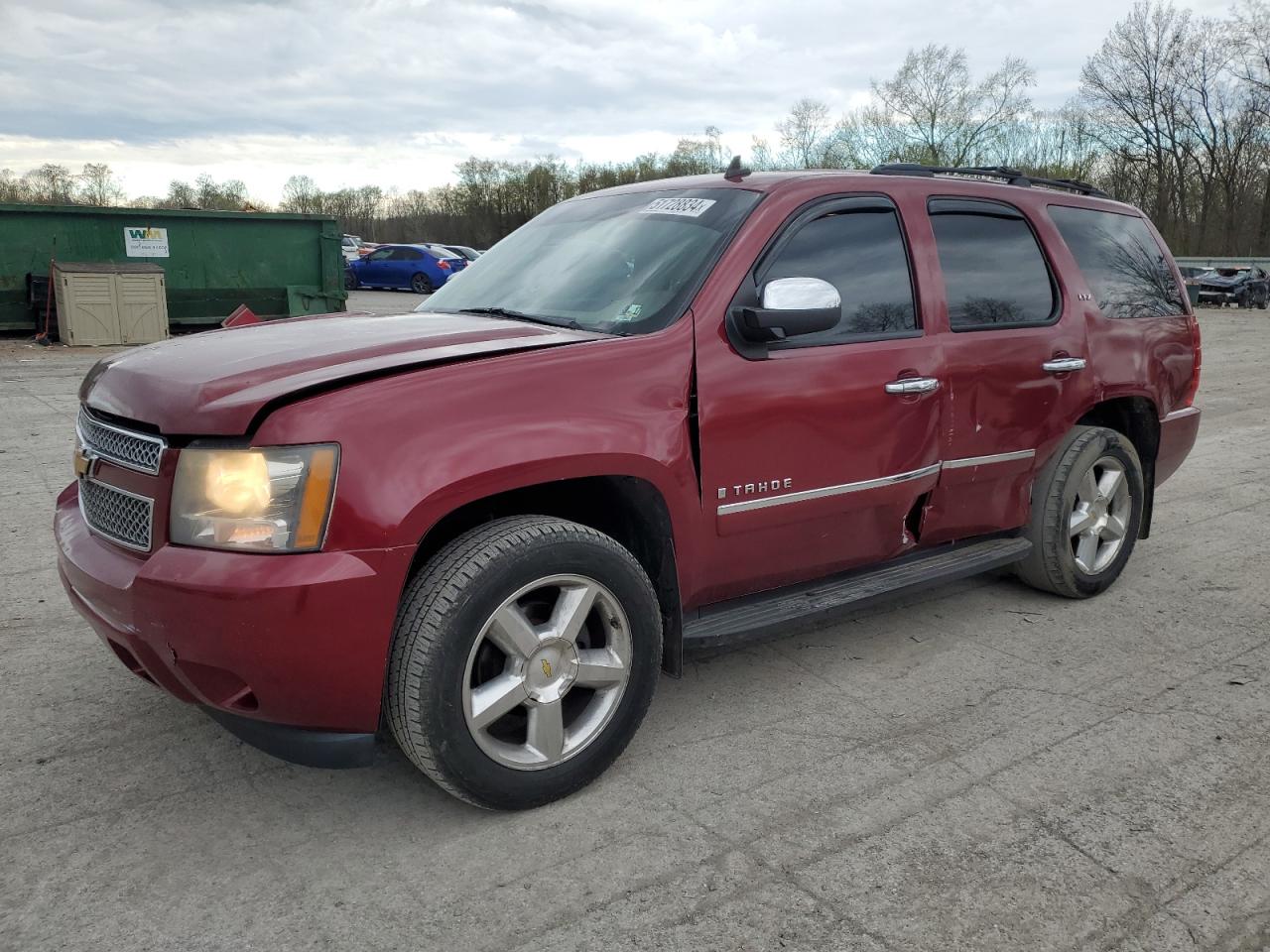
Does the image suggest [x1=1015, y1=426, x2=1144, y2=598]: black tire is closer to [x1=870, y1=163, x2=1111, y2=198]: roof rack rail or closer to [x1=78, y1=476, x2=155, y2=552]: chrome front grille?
[x1=870, y1=163, x2=1111, y2=198]: roof rack rail

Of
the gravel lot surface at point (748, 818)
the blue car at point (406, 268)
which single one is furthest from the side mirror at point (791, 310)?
the blue car at point (406, 268)

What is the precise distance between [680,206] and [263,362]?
1.59 meters

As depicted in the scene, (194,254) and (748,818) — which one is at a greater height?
(194,254)

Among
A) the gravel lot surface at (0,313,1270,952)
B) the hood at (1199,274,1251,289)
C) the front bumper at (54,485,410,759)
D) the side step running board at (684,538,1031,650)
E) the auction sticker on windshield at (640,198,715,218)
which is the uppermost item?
the hood at (1199,274,1251,289)

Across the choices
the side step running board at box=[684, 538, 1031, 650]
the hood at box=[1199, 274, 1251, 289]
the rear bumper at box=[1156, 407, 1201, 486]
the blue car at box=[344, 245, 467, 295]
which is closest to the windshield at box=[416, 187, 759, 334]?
the side step running board at box=[684, 538, 1031, 650]

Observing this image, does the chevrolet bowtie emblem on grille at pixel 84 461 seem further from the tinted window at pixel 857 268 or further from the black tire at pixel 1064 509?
the black tire at pixel 1064 509

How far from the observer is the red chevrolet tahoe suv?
2502 mm

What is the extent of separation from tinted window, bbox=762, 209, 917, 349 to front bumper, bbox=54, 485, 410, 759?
1.67 metres

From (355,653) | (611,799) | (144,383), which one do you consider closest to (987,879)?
(611,799)

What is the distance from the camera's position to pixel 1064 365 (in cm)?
429

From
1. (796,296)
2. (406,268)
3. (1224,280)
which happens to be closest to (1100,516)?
(796,296)

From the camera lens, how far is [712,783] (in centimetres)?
304

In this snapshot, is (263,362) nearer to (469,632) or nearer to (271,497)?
(271,497)

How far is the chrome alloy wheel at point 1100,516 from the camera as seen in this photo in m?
4.56
